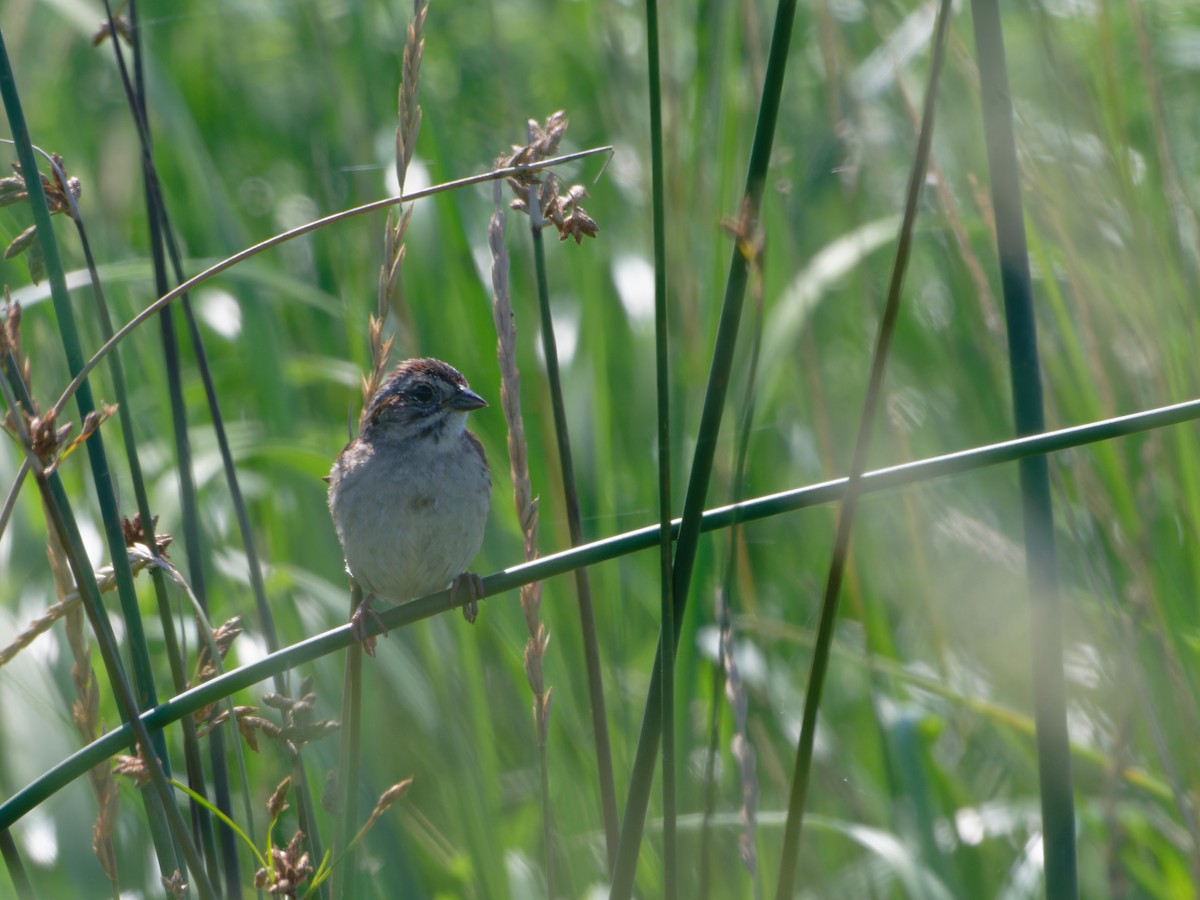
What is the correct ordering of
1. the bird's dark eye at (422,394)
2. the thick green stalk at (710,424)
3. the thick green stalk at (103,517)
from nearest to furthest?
1. the thick green stalk at (710,424)
2. the thick green stalk at (103,517)
3. the bird's dark eye at (422,394)

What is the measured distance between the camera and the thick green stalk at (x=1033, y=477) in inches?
58.5

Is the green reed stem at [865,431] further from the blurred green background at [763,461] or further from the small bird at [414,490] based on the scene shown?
the small bird at [414,490]

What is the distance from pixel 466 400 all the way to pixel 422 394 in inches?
6.7

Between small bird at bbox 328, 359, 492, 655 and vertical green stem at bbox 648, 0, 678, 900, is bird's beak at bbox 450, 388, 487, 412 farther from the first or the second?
vertical green stem at bbox 648, 0, 678, 900

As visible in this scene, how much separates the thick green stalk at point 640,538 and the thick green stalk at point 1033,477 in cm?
13

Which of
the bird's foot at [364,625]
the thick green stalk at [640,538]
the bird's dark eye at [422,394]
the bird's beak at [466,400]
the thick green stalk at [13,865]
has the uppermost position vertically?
the bird's dark eye at [422,394]

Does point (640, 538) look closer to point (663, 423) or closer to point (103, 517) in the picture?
point (663, 423)

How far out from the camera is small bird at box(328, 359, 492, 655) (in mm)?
2709

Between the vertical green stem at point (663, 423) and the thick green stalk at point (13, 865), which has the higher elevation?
the vertical green stem at point (663, 423)

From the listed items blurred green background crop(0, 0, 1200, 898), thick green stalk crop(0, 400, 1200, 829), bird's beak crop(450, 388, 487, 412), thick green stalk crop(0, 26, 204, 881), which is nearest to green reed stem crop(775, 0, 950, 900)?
thick green stalk crop(0, 400, 1200, 829)

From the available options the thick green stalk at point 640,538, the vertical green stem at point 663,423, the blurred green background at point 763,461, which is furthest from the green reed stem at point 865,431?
the blurred green background at point 763,461

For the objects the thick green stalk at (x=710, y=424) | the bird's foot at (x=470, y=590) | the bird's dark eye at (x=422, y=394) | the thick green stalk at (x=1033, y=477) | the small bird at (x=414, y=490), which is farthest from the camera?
the bird's dark eye at (x=422, y=394)

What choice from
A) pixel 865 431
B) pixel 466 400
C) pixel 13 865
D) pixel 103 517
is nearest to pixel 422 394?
pixel 466 400

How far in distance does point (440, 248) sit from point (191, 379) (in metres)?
1.06
